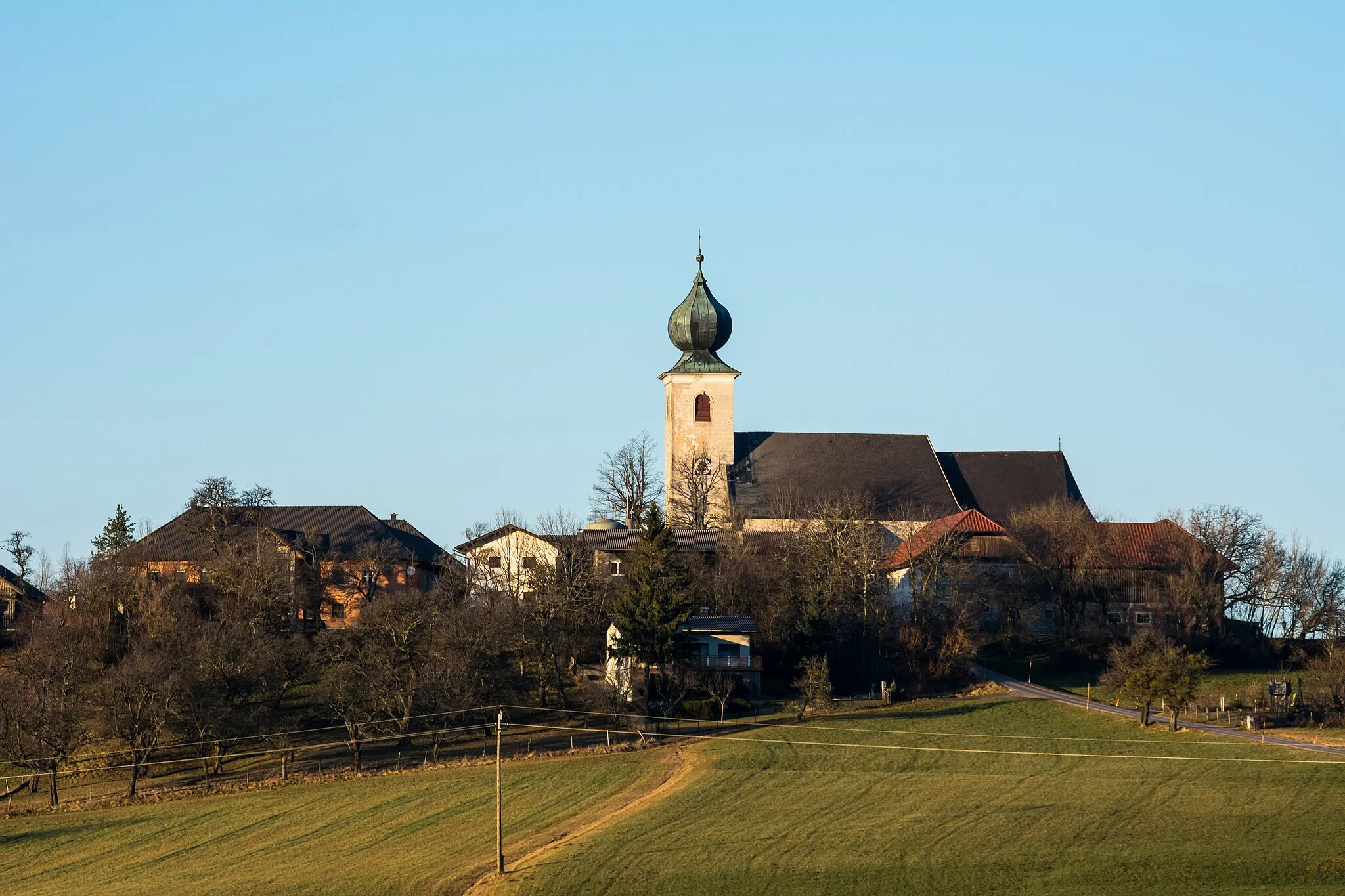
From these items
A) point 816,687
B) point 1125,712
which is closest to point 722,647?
point 816,687

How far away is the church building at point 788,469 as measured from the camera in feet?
316

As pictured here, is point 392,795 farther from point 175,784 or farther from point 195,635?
point 195,635

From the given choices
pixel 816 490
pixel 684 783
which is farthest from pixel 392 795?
pixel 816 490

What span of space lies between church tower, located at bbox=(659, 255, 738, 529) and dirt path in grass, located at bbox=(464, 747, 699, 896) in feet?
121

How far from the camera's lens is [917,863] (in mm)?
44312

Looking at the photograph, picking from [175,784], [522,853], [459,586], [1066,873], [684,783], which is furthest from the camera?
[459,586]

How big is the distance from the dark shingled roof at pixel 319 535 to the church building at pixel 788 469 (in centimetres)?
1327

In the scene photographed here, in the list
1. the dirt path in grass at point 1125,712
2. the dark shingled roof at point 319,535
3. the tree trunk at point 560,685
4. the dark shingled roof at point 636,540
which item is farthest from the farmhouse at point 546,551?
the dirt path in grass at point 1125,712

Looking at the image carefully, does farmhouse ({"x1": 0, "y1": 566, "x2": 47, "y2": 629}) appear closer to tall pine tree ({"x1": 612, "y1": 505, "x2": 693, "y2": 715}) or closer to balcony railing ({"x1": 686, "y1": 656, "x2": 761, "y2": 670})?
tall pine tree ({"x1": 612, "y1": 505, "x2": 693, "y2": 715})

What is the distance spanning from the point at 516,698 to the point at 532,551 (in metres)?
18.9

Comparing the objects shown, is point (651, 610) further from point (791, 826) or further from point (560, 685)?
point (791, 826)

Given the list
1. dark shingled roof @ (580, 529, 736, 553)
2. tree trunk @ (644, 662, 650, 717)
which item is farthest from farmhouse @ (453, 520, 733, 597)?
tree trunk @ (644, 662, 650, 717)

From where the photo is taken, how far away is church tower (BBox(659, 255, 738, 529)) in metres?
98.1

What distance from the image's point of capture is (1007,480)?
98.7 meters
